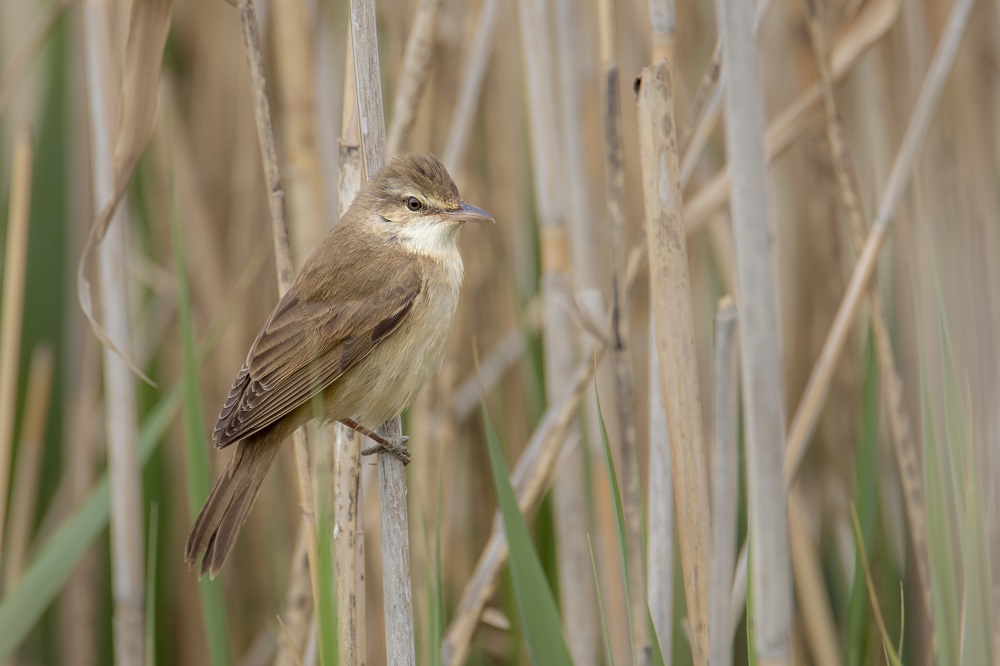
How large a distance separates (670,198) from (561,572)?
1.40 meters

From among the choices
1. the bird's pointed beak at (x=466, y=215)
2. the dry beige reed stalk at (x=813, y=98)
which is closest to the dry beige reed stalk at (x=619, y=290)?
the bird's pointed beak at (x=466, y=215)

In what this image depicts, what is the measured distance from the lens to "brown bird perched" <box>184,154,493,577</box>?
2.32 meters

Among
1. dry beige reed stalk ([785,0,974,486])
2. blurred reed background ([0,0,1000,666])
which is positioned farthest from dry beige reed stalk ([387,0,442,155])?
dry beige reed stalk ([785,0,974,486])

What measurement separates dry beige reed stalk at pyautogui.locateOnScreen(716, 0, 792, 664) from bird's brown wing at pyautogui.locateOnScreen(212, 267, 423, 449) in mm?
1064

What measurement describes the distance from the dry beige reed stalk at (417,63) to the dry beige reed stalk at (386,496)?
1.36 feet

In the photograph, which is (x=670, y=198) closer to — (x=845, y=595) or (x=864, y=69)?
(x=864, y=69)

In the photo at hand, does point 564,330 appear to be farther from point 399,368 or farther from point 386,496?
point 386,496

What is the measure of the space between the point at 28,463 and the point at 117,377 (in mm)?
941

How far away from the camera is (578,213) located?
2967mm

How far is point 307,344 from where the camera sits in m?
2.45

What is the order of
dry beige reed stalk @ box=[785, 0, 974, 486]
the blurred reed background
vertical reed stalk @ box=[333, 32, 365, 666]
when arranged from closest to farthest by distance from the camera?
1. the blurred reed background
2. vertical reed stalk @ box=[333, 32, 365, 666]
3. dry beige reed stalk @ box=[785, 0, 974, 486]

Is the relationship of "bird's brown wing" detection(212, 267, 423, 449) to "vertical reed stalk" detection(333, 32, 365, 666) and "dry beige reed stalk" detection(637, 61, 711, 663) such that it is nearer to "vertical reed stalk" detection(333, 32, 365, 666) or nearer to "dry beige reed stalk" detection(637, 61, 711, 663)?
"vertical reed stalk" detection(333, 32, 365, 666)

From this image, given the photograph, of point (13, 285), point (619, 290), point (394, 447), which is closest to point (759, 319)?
point (619, 290)

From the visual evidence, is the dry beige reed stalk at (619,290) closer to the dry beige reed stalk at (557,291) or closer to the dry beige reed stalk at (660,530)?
the dry beige reed stalk at (660,530)
